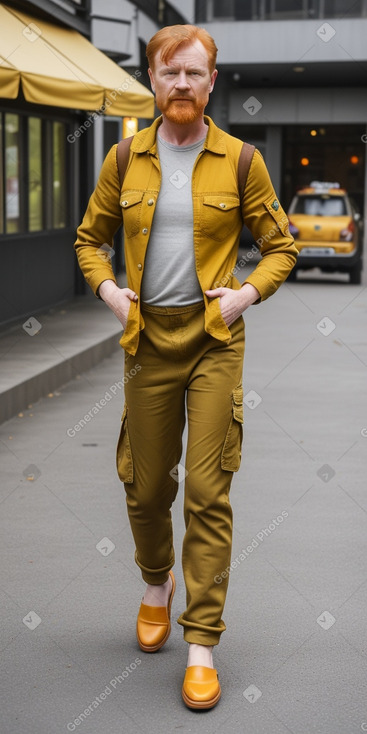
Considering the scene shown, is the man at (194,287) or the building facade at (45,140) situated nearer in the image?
the man at (194,287)

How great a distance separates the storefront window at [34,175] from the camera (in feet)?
44.4

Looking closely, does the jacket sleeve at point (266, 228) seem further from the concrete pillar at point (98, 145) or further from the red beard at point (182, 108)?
the concrete pillar at point (98, 145)

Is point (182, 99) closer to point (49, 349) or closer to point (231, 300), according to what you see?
point (231, 300)

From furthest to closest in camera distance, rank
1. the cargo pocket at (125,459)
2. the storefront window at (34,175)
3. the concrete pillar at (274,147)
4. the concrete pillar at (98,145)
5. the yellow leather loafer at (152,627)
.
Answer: the concrete pillar at (274,147)
the concrete pillar at (98,145)
the storefront window at (34,175)
the yellow leather loafer at (152,627)
the cargo pocket at (125,459)

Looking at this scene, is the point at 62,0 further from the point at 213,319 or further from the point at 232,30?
the point at 232,30

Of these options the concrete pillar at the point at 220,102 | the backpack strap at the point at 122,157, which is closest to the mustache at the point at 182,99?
the backpack strap at the point at 122,157

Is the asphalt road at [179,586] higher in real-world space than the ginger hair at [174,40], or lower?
lower

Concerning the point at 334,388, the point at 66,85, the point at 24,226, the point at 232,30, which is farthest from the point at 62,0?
the point at 232,30

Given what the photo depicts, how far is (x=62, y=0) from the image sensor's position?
46.1 feet

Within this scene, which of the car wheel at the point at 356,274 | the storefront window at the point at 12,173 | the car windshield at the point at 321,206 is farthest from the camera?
the car windshield at the point at 321,206

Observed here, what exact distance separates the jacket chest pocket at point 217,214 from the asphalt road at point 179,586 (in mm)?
1394

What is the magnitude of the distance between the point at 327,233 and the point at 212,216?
17.6m

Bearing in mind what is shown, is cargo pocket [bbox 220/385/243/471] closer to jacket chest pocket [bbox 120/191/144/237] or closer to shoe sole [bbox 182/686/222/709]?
jacket chest pocket [bbox 120/191/144/237]

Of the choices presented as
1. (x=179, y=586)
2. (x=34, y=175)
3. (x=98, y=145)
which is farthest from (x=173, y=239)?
(x=98, y=145)
